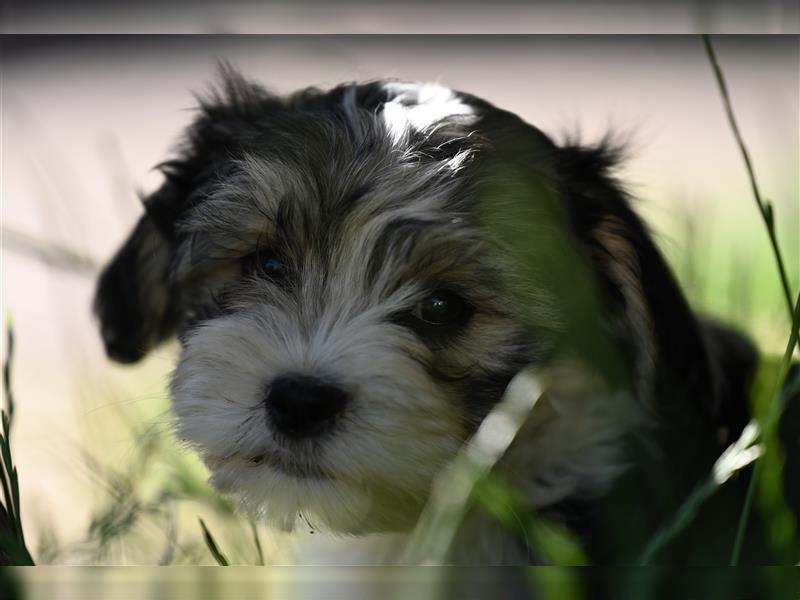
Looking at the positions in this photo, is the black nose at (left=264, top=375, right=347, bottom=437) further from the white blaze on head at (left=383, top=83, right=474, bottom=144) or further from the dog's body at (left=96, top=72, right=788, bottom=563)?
the white blaze on head at (left=383, top=83, right=474, bottom=144)

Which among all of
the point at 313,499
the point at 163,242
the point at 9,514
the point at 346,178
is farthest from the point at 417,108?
the point at 9,514

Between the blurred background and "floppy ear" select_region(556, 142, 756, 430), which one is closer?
"floppy ear" select_region(556, 142, 756, 430)

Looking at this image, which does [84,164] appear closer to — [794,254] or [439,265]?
[439,265]

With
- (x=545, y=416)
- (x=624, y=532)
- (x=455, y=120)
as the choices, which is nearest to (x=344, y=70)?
(x=455, y=120)

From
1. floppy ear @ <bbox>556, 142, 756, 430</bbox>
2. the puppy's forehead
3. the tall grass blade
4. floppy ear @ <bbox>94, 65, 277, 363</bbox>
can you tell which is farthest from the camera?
floppy ear @ <bbox>94, 65, 277, 363</bbox>

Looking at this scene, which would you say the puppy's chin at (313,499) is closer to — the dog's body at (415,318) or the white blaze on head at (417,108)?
the dog's body at (415,318)

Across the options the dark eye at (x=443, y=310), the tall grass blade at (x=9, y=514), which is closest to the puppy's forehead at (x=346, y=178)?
the dark eye at (x=443, y=310)

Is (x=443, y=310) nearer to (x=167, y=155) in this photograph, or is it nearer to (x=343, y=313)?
(x=343, y=313)

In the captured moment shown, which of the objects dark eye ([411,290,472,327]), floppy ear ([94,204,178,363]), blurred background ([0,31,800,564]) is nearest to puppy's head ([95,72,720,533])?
dark eye ([411,290,472,327])
